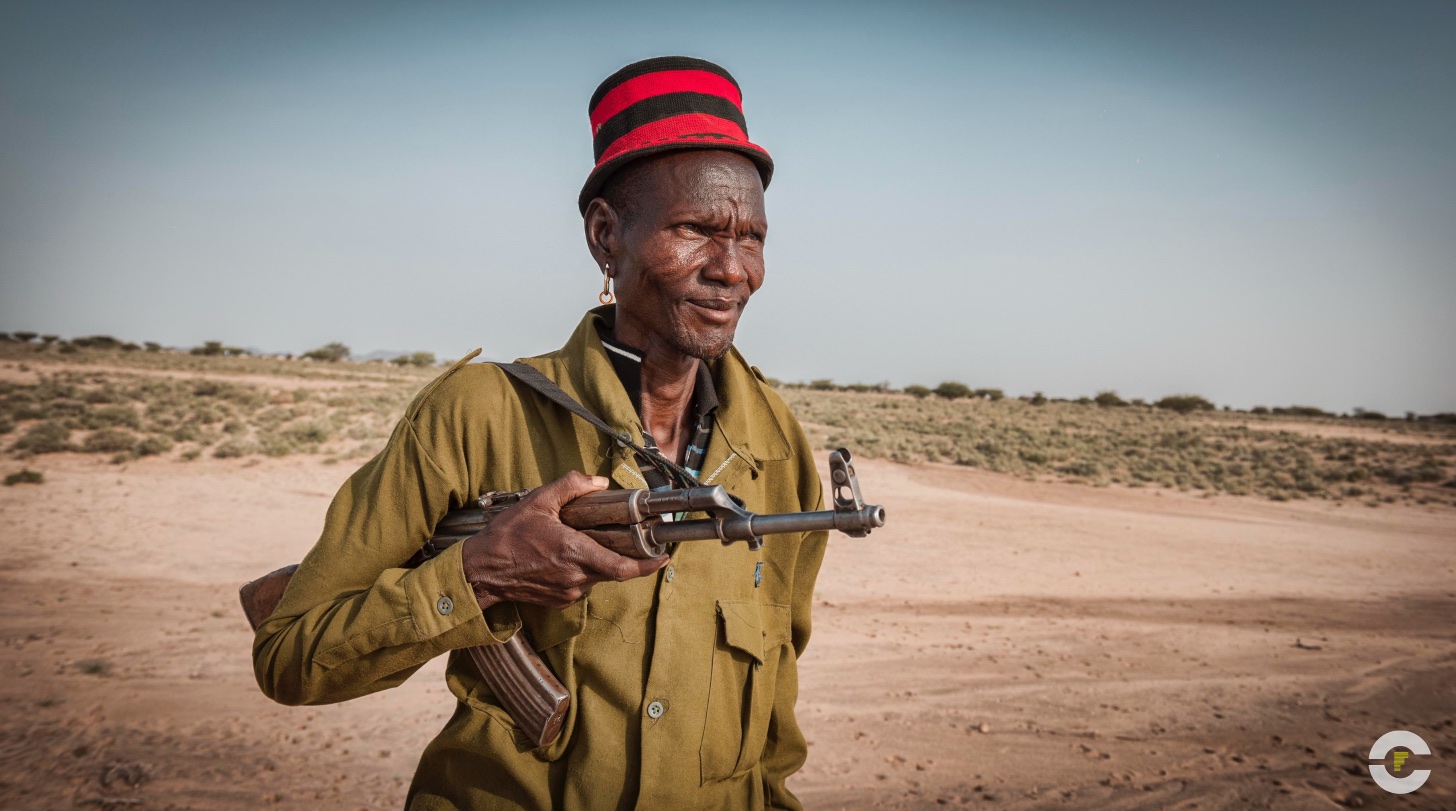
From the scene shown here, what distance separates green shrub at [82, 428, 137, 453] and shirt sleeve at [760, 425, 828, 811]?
21849mm

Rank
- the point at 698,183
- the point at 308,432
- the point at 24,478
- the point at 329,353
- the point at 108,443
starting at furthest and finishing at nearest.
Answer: the point at 329,353, the point at 308,432, the point at 108,443, the point at 24,478, the point at 698,183

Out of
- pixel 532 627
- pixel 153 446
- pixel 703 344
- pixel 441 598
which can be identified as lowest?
pixel 153 446

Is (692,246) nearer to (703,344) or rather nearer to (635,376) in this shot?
(703,344)

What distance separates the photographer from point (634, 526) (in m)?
1.60

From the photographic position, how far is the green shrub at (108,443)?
1909 cm

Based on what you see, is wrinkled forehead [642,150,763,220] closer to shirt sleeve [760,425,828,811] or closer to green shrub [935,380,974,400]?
shirt sleeve [760,425,828,811]

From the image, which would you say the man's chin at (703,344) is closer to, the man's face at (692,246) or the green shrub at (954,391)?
the man's face at (692,246)

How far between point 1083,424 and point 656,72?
44013mm

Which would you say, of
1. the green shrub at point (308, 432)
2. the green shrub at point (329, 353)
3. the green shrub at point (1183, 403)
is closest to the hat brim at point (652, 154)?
the green shrub at point (308, 432)

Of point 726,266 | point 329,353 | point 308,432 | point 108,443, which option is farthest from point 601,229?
point 329,353

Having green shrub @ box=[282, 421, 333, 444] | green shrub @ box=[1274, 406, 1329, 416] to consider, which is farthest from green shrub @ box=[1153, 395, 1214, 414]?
green shrub @ box=[282, 421, 333, 444]

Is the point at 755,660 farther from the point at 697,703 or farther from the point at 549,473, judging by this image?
the point at 549,473

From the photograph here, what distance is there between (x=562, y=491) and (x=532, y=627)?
46 centimetres

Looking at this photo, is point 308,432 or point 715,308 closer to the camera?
point 715,308
